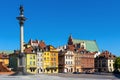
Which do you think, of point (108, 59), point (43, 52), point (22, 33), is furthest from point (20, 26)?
point (108, 59)

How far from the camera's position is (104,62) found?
370ft

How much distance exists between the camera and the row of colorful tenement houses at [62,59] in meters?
99.9

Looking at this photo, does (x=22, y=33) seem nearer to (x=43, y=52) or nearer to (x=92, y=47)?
(x=43, y=52)

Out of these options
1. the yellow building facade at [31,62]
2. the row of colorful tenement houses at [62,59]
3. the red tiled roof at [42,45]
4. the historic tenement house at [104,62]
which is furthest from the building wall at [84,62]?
the yellow building facade at [31,62]

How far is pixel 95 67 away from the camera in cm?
11612

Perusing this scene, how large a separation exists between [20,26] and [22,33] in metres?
1.19

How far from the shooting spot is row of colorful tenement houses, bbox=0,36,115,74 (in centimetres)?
9988

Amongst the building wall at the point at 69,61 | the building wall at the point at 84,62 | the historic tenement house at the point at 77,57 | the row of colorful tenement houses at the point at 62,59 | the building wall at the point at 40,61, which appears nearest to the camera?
the row of colorful tenement houses at the point at 62,59

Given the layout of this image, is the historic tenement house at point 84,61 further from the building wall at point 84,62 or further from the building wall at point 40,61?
the building wall at point 40,61

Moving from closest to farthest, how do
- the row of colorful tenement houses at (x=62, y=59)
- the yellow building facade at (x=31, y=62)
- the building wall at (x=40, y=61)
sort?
1. the yellow building facade at (x=31, y=62)
2. the row of colorful tenement houses at (x=62, y=59)
3. the building wall at (x=40, y=61)

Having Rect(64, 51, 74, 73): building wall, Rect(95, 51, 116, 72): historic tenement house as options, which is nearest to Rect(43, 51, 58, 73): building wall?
Rect(64, 51, 74, 73): building wall

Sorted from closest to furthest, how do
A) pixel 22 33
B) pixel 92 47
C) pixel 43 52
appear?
1. pixel 22 33
2. pixel 43 52
3. pixel 92 47

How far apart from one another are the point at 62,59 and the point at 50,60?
15.5 feet

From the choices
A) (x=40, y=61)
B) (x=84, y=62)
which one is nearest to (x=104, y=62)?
(x=84, y=62)
